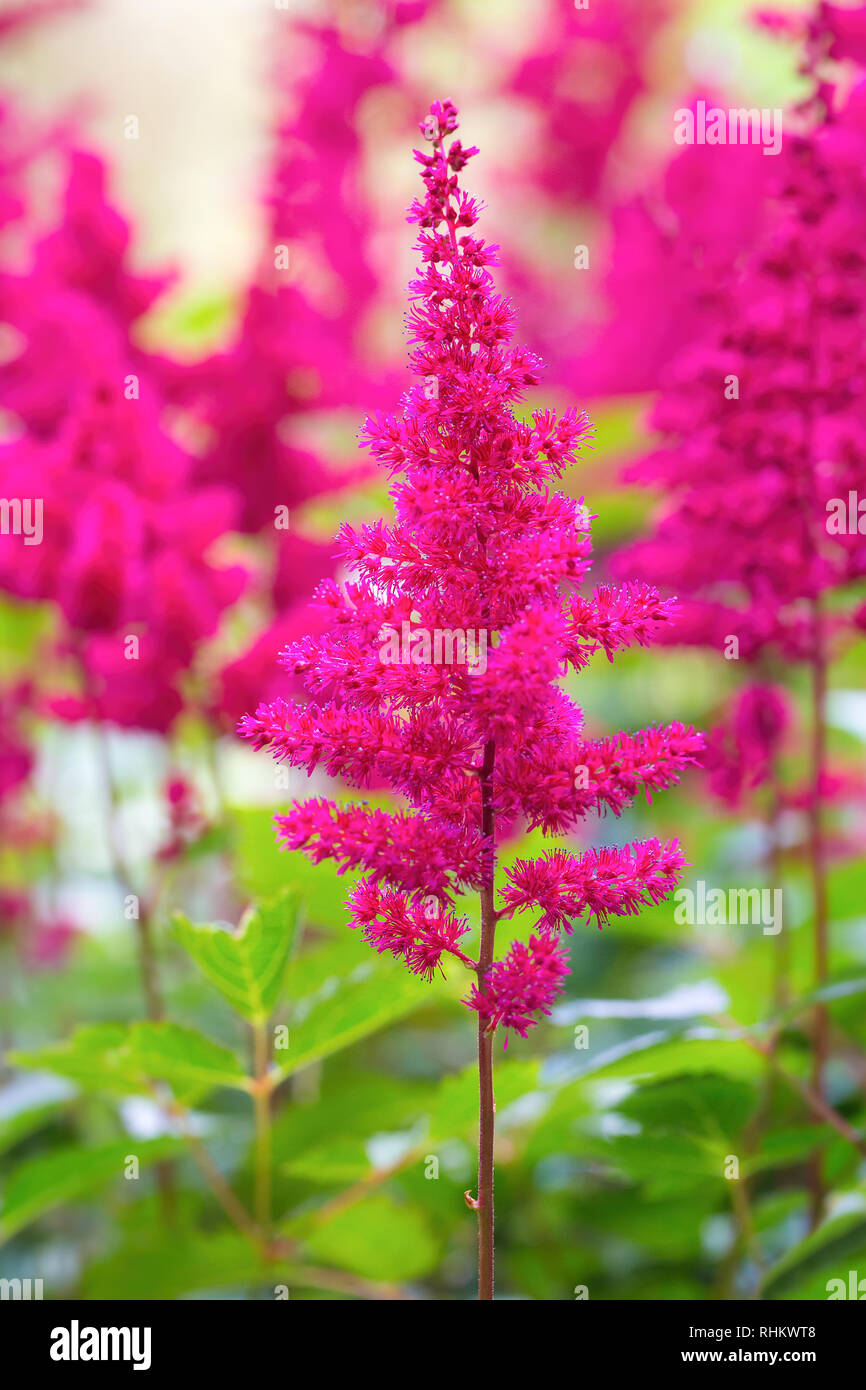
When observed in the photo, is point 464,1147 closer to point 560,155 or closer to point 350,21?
point 350,21

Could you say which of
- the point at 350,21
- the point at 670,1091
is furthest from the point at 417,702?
the point at 350,21

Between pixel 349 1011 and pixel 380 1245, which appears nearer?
pixel 349 1011

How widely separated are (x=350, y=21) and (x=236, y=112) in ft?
2.78

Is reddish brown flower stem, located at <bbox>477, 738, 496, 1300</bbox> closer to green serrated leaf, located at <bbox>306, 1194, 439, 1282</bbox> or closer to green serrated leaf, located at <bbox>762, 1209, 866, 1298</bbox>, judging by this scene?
green serrated leaf, located at <bbox>762, 1209, 866, 1298</bbox>

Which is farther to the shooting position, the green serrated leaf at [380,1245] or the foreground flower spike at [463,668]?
the green serrated leaf at [380,1245]

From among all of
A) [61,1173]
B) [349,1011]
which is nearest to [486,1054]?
[349,1011]

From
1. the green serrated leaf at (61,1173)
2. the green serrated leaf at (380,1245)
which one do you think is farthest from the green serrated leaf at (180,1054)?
the green serrated leaf at (380,1245)

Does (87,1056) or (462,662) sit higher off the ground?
(462,662)

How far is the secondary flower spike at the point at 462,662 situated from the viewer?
0.43 m

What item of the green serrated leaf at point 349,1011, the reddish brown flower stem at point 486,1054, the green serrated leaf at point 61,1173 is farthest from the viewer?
the green serrated leaf at point 61,1173

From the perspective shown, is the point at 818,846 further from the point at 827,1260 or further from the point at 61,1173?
the point at 61,1173

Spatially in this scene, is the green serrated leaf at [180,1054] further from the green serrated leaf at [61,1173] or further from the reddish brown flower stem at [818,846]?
the reddish brown flower stem at [818,846]

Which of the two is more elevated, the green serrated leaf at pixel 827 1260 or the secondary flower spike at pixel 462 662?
the secondary flower spike at pixel 462 662

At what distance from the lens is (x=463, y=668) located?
1.44ft
